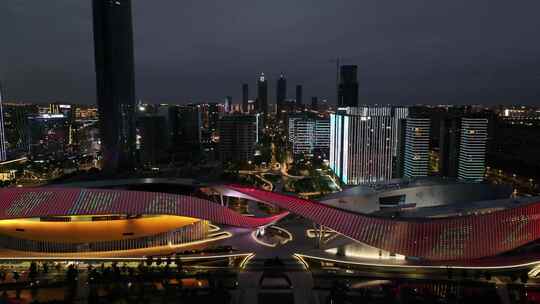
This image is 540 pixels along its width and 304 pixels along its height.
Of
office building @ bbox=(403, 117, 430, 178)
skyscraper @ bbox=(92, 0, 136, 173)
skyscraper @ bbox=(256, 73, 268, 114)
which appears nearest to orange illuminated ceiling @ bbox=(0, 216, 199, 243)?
skyscraper @ bbox=(92, 0, 136, 173)

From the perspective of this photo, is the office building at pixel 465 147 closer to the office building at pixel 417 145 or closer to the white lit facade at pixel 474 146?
the white lit facade at pixel 474 146

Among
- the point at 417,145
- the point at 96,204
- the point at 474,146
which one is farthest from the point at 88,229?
the point at 474,146

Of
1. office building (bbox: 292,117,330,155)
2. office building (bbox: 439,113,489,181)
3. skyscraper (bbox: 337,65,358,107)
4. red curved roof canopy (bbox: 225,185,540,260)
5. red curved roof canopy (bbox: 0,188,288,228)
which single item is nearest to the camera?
red curved roof canopy (bbox: 225,185,540,260)

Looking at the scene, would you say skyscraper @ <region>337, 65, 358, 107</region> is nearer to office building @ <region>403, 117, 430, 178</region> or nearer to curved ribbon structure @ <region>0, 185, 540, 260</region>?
office building @ <region>403, 117, 430, 178</region>

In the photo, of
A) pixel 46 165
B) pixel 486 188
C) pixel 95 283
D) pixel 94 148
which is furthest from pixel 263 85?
pixel 95 283

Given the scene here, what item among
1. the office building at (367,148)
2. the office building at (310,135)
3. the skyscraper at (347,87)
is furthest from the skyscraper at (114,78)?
the skyscraper at (347,87)

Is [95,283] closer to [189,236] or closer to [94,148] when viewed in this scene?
[189,236]
